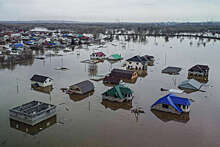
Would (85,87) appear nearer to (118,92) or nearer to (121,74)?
(118,92)

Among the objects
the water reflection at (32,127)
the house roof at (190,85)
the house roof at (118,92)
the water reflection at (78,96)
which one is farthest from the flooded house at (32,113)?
the house roof at (190,85)

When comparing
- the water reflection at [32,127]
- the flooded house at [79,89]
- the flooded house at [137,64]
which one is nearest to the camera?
the water reflection at [32,127]

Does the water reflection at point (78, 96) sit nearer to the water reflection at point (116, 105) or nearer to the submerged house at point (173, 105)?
the water reflection at point (116, 105)

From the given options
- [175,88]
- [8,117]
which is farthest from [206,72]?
[8,117]

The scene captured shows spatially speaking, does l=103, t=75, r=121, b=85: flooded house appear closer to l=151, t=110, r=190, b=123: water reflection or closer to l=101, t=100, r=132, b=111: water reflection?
l=101, t=100, r=132, b=111: water reflection

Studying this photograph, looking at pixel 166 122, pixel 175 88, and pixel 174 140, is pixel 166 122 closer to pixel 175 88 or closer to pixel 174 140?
pixel 174 140

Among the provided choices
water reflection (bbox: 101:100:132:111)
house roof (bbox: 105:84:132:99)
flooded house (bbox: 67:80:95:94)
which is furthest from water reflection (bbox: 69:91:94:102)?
house roof (bbox: 105:84:132:99)
